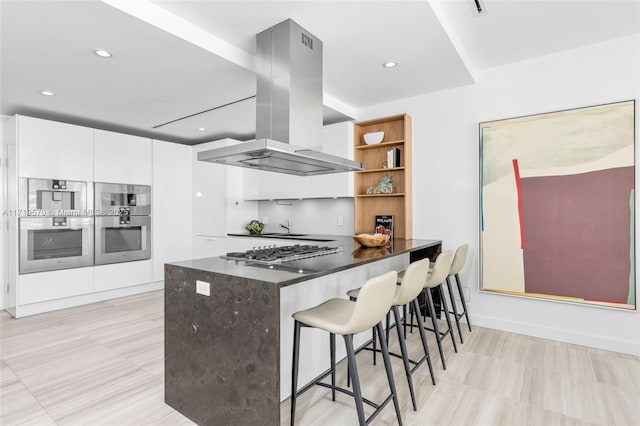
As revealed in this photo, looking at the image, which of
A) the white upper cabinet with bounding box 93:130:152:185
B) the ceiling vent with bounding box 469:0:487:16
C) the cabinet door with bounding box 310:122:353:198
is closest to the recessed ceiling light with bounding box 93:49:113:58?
the white upper cabinet with bounding box 93:130:152:185

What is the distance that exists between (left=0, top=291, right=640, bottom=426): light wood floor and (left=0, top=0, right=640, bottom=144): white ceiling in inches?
92.8

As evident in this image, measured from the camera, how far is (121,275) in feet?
15.0

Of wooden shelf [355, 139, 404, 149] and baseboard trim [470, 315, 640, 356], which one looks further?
wooden shelf [355, 139, 404, 149]

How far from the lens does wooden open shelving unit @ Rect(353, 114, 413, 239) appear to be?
3779mm

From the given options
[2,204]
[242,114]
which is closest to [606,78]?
[242,114]

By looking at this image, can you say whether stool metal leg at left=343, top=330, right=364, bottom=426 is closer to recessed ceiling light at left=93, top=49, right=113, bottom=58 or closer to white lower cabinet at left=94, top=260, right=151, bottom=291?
recessed ceiling light at left=93, top=49, right=113, bottom=58

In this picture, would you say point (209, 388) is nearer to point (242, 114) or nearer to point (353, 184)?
point (353, 184)

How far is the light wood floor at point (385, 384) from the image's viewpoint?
1930 mm

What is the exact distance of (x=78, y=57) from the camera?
262 cm

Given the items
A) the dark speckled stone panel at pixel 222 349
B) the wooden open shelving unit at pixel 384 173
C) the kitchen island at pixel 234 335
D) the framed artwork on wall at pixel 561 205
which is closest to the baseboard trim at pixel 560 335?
the framed artwork on wall at pixel 561 205

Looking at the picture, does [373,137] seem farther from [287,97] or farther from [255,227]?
[255,227]

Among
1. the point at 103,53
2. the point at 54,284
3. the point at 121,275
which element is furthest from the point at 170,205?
the point at 103,53

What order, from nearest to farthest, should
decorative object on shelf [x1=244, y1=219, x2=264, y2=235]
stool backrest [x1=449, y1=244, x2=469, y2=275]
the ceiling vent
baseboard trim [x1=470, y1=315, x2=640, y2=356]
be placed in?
the ceiling vent
baseboard trim [x1=470, y1=315, x2=640, y2=356]
stool backrest [x1=449, y1=244, x2=469, y2=275]
decorative object on shelf [x1=244, y1=219, x2=264, y2=235]

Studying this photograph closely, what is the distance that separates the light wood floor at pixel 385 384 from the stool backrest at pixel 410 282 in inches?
24.4
